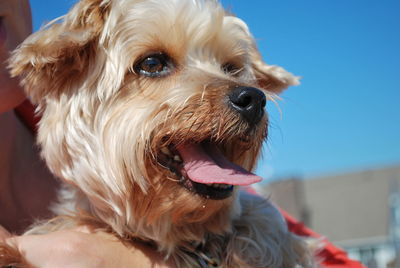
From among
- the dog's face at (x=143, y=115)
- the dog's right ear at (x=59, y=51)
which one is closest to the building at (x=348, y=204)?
the dog's face at (x=143, y=115)

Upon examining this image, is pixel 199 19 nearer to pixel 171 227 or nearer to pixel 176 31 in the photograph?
pixel 176 31

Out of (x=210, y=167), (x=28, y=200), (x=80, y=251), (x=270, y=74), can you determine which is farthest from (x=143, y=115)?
(x=28, y=200)

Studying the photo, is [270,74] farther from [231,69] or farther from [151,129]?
[151,129]

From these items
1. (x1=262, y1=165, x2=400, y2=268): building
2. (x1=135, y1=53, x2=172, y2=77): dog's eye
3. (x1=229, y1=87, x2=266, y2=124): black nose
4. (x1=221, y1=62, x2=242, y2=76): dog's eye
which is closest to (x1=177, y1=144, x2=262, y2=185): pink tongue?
(x1=229, y1=87, x2=266, y2=124): black nose

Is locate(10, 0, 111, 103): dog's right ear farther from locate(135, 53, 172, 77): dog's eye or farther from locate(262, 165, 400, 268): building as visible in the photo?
locate(262, 165, 400, 268): building

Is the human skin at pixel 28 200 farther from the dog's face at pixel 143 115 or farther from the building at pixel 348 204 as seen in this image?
the building at pixel 348 204
